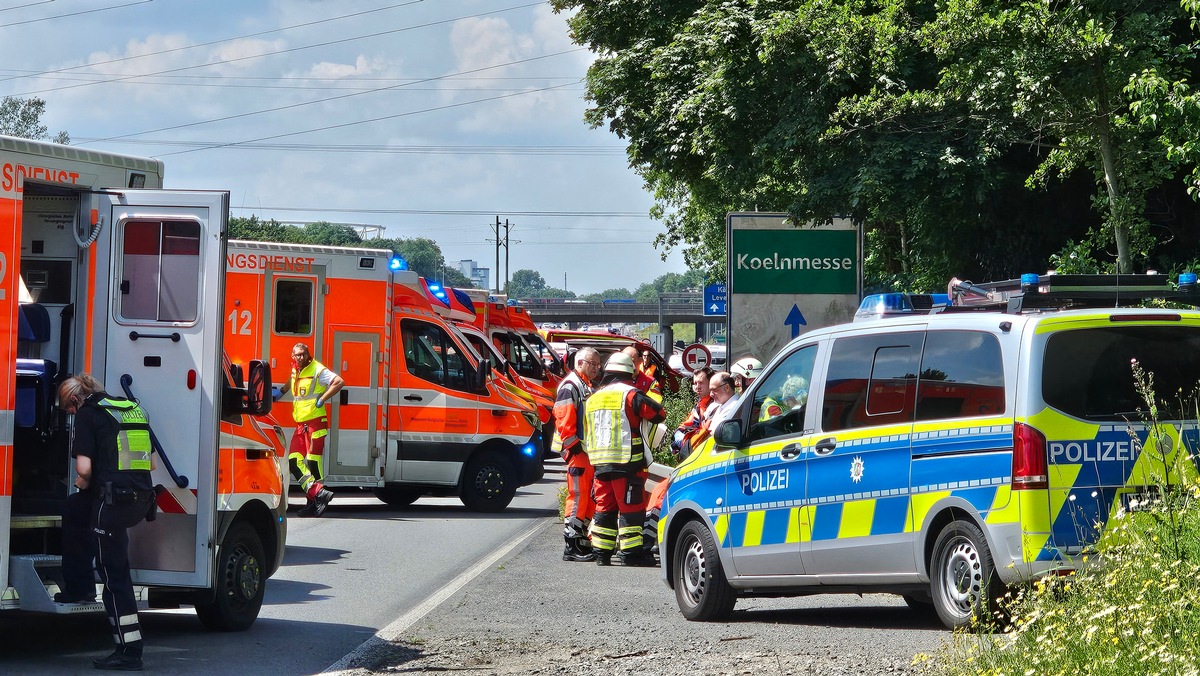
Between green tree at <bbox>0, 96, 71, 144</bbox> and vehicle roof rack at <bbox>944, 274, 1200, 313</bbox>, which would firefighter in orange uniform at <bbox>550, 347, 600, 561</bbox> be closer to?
vehicle roof rack at <bbox>944, 274, 1200, 313</bbox>

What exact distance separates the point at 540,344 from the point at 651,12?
666cm

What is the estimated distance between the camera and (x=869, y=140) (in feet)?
61.5

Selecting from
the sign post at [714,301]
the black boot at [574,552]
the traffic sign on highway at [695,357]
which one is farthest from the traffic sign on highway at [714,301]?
the black boot at [574,552]

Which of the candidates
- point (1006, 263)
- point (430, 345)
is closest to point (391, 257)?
point (430, 345)

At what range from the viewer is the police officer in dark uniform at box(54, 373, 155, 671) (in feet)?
25.2

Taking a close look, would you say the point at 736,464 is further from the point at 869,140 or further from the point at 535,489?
the point at 535,489

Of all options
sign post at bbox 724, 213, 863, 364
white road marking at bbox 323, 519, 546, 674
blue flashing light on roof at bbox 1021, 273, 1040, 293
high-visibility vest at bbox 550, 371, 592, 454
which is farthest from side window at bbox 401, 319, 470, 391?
blue flashing light on roof at bbox 1021, 273, 1040, 293

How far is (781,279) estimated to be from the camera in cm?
1788

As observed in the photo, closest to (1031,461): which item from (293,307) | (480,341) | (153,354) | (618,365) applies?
(153,354)

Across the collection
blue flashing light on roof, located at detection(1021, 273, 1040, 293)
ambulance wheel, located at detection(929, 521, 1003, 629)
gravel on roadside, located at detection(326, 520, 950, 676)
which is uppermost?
blue flashing light on roof, located at detection(1021, 273, 1040, 293)

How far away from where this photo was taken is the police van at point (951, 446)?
7270mm

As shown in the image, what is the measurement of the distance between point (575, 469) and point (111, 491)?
6276 mm

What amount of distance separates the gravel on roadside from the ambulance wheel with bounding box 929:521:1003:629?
0.22m

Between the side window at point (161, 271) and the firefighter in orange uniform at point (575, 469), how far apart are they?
5.41m
